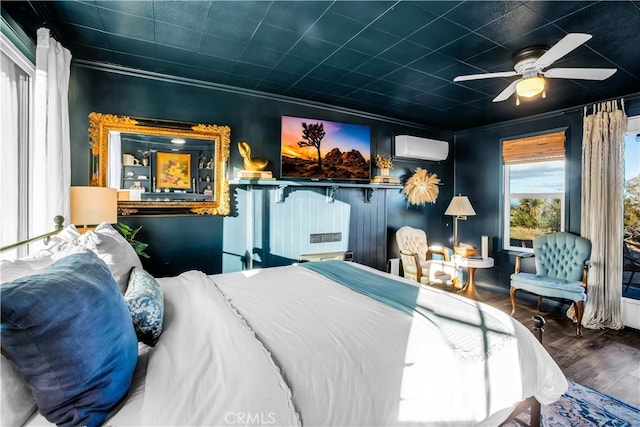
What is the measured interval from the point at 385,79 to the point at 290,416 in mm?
3061

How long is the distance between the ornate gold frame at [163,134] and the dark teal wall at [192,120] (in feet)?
0.23

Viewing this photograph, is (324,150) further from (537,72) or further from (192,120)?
(537,72)

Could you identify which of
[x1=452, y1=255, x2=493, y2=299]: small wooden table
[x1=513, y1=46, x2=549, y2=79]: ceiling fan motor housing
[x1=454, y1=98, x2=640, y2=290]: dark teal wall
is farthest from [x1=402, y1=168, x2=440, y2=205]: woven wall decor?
[x1=513, y1=46, x2=549, y2=79]: ceiling fan motor housing

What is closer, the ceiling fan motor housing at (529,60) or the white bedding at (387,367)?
the white bedding at (387,367)

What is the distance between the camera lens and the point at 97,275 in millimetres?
1010

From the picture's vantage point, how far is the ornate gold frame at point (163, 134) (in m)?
2.82

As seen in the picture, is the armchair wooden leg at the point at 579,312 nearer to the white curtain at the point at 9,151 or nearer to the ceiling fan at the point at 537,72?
the ceiling fan at the point at 537,72

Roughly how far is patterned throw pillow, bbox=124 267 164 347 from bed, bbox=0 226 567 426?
0.03m

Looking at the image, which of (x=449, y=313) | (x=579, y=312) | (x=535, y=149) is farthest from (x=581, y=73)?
(x=579, y=312)

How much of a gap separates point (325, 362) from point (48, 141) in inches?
95.8

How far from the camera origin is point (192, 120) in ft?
10.6

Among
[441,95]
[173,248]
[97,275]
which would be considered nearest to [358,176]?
[441,95]

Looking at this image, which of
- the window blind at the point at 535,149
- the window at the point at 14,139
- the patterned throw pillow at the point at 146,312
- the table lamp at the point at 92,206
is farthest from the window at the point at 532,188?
the window at the point at 14,139

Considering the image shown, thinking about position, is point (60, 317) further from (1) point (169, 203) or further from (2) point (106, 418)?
(1) point (169, 203)
